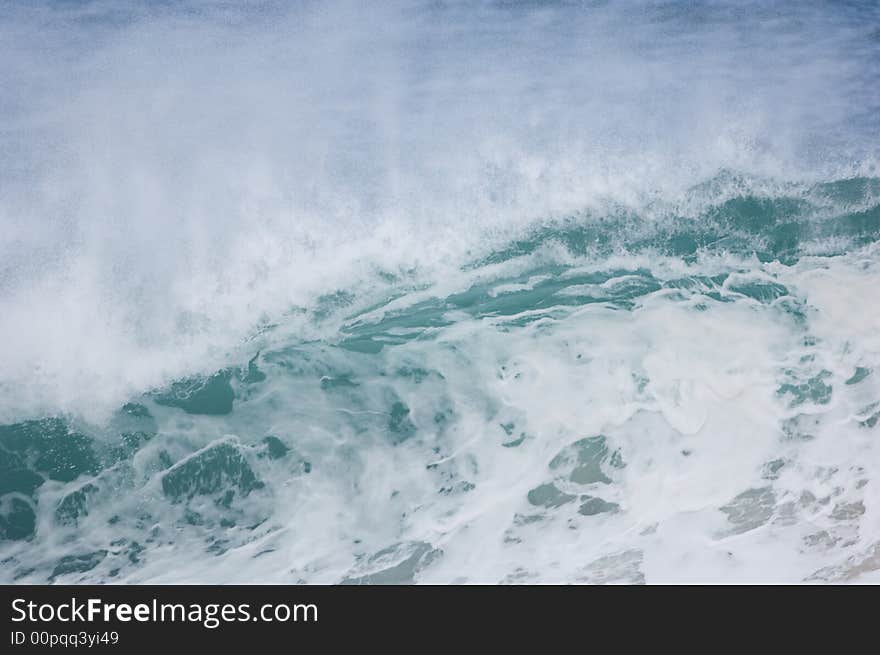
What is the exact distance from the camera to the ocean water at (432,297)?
281 inches

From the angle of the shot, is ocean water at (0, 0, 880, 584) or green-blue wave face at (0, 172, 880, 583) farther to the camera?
ocean water at (0, 0, 880, 584)

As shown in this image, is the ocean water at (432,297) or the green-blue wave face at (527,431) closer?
the green-blue wave face at (527,431)

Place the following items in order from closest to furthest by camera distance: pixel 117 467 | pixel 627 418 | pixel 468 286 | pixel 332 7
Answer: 1. pixel 117 467
2. pixel 627 418
3. pixel 468 286
4. pixel 332 7

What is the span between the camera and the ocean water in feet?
23.4

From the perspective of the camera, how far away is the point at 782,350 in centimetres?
814

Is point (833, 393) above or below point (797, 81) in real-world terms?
below

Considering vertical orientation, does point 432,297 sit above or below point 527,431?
above

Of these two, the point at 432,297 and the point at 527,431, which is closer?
the point at 527,431

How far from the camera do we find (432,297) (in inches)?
322

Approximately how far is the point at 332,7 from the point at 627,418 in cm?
618

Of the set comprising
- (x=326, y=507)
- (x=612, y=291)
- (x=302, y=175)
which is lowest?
(x=326, y=507)
